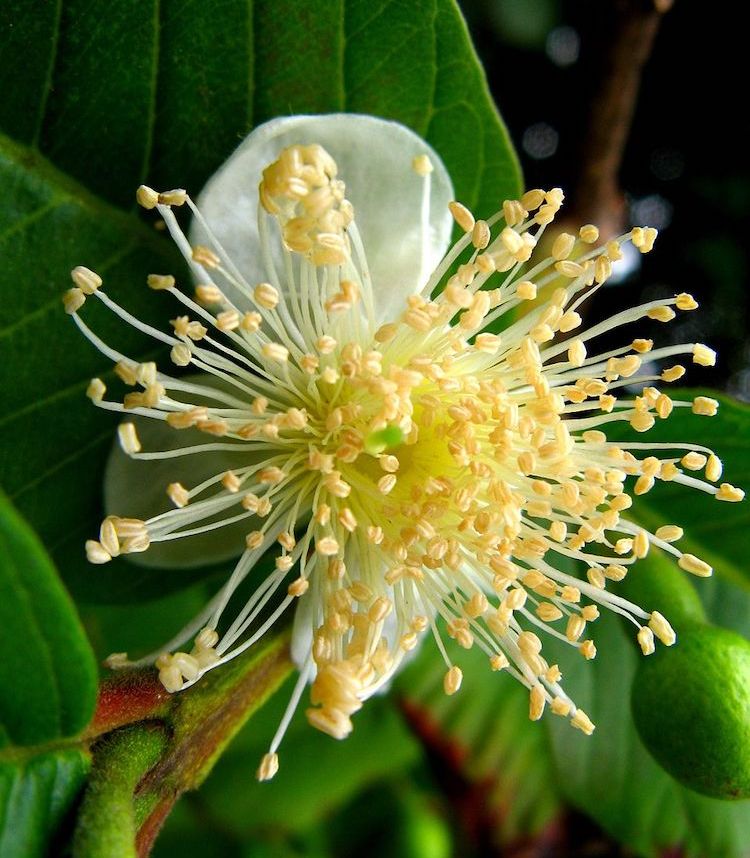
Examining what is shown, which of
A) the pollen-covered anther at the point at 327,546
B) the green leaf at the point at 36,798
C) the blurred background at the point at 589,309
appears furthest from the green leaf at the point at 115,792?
the blurred background at the point at 589,309

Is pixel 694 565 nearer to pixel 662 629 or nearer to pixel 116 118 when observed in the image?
pixel 662 629

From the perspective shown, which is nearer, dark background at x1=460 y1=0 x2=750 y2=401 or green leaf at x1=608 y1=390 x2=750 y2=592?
green leaf at x1=608 y1=390 x2=750 y2=592

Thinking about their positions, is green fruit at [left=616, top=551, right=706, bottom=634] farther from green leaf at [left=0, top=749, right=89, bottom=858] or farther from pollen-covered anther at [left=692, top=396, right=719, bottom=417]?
green leaf at [left=0, top=749, right=89, bottom=858]

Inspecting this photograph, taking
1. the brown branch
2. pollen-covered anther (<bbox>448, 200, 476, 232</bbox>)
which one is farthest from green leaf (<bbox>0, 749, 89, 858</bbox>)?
the brown branch

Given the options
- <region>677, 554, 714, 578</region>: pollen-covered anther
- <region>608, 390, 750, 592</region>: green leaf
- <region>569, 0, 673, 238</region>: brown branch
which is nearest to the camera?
<region>677, 554, 714, 578</region>: pollen-covered anther

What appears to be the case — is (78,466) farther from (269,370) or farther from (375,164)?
(375,164)

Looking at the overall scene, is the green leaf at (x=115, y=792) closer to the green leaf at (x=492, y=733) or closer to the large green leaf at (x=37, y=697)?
the large green leaf at (x=37, y=697)

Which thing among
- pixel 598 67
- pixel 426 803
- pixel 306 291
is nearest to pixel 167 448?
pixel 306 291

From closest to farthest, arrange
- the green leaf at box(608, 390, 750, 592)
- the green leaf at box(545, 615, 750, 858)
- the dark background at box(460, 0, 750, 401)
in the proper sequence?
the green leaf at box(608, 390, 750, 592) < the green leaf at box(545, 615, 750, 858) < the dark background at box(460, 0, 750, 401)
